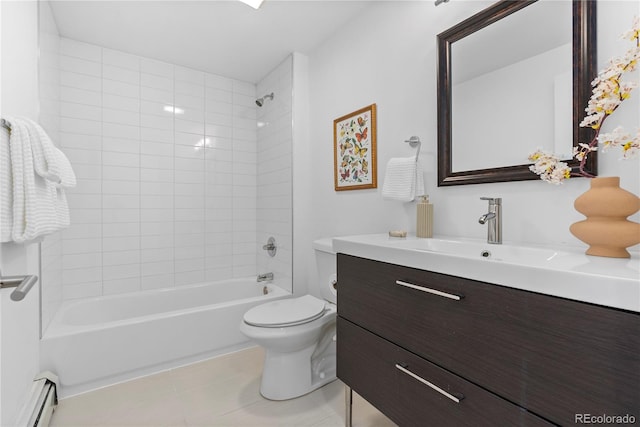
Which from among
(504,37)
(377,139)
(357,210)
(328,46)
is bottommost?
(357,210)

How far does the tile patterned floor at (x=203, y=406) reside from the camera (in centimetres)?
150

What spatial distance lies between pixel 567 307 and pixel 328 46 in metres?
2.23

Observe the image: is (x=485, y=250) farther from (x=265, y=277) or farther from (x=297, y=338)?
(x=265, y=277)

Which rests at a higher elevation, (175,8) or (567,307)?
(175,8)

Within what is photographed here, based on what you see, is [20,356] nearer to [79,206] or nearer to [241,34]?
[79,206]

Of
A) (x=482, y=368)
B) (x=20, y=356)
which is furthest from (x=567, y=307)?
(x=20, y=356)

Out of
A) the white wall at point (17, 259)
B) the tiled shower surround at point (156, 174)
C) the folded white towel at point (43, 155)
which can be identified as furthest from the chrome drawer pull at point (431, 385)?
the tiled shower surround at point (156, 174)

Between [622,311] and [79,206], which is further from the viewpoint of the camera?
[79,206]

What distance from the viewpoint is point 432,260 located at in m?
0.93

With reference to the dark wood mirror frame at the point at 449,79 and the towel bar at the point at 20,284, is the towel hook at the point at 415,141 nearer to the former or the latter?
the dark wood mirror frame at the point at 449,79

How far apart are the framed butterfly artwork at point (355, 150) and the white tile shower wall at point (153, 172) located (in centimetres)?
124

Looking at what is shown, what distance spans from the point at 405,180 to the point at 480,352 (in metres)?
0.89

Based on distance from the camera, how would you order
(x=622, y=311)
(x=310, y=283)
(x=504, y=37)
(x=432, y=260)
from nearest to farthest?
(x=622, y=311)
(x=432, y=260)
(x=504, y=37)
(x=310, y=283)

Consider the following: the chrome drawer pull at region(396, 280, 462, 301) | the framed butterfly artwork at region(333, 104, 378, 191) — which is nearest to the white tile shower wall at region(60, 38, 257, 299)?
the framed butterfly artwork at region(333, 104, 378, 191)
